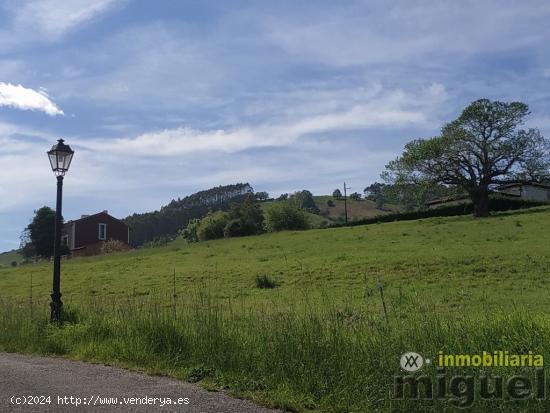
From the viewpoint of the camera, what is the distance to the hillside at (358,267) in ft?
70.9

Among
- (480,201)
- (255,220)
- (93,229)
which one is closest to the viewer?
(480,201)

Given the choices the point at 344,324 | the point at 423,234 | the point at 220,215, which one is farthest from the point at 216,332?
the point at 220,215

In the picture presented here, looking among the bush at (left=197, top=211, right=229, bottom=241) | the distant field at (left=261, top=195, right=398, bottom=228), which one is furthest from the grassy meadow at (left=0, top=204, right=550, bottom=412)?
the distant field at (left=261, top=195, right=398, bottom=228)

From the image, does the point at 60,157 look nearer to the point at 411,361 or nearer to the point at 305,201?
the point at 411,361

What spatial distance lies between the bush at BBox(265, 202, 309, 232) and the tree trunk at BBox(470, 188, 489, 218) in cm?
2578

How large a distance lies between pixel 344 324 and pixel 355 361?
4.70 ft

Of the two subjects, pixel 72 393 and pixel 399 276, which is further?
pixel 399 276

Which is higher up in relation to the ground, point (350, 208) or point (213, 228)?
point (350, 208)

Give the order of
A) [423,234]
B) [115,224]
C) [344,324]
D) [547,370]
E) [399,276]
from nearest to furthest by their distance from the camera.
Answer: [547,370]
[344,324]
[399,276]
[423,234]
[115,224]

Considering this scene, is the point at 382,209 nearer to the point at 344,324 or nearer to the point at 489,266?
the point at 489,266

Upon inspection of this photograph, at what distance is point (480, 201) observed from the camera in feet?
188

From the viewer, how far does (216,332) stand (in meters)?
9.15

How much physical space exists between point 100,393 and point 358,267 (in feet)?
78.1

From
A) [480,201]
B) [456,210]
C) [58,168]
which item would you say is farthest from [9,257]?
[58,168]
